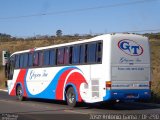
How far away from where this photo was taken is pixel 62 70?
22.2m

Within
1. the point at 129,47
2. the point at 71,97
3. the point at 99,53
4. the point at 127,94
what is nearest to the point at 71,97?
the point at 71,97

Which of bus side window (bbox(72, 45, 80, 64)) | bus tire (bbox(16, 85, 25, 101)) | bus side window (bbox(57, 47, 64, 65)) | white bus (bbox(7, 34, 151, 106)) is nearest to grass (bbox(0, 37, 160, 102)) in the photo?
white bus (bbox(7, 34, 151, 106))

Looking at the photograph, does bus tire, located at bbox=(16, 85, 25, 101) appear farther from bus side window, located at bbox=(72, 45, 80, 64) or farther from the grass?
the grass

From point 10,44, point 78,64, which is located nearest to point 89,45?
point 78,64

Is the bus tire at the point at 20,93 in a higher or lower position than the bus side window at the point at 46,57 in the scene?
lower

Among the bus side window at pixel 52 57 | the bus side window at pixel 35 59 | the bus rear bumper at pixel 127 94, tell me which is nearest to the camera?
the bus rear bumper at pixel 127 94

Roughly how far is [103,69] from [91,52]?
A: 1378 millimetres

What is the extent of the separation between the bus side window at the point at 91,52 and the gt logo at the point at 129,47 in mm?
1221

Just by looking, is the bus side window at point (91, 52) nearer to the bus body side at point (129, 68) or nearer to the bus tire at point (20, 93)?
the bus body side at point (129, 68)

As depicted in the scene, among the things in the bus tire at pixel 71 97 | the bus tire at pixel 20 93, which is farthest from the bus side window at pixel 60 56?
the bus tire at pixel 20 93

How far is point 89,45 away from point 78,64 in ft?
4.17

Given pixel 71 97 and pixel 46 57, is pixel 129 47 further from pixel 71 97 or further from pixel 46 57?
pixel 46 57

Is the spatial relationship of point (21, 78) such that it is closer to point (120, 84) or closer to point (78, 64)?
point (78, 64)

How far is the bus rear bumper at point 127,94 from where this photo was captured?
18.5 metres
